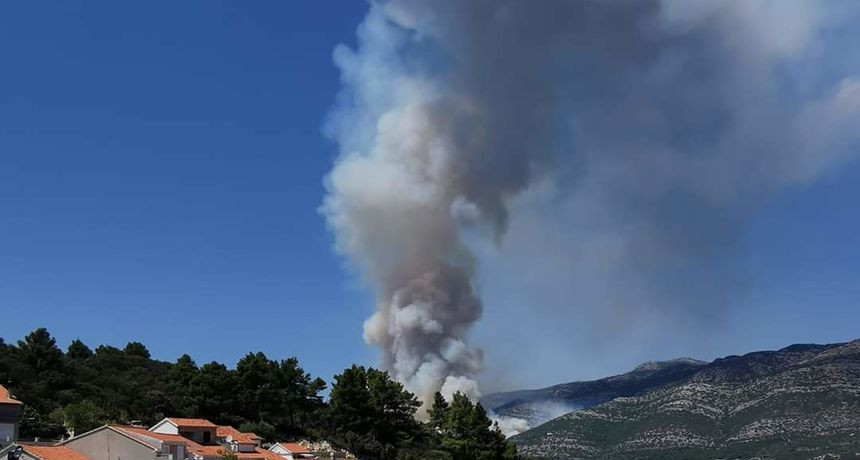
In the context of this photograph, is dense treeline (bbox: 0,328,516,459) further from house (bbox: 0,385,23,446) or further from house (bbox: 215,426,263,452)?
house (bbox: 0,385,23,446)

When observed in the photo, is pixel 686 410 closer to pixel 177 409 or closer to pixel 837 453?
pixel 837 453

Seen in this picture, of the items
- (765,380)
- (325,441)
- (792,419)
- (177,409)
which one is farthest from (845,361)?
(177,409)

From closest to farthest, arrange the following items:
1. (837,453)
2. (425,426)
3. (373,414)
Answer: (373,414) → (425,426) → (837,453)

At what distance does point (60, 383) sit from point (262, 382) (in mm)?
19065

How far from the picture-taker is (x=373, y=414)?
8550 centimetres

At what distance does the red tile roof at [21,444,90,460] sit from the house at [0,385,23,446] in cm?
484

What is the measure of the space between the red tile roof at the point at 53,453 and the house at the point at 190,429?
10.3 metres

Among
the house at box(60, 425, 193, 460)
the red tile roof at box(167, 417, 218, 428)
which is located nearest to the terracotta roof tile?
the red tile roof at box(167, 417, 218, 428)

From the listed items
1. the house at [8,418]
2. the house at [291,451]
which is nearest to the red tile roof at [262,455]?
the house at [291,451]

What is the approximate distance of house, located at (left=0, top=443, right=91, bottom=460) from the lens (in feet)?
156

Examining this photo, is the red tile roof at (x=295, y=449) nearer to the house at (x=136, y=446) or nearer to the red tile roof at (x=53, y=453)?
the house at (x=136, y=446)

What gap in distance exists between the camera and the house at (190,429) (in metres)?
63.7

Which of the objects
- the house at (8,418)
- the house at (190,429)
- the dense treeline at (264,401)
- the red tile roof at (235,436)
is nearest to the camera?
the house at (8,418)

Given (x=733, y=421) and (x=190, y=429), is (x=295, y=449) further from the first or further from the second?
(x=733, y=421)
